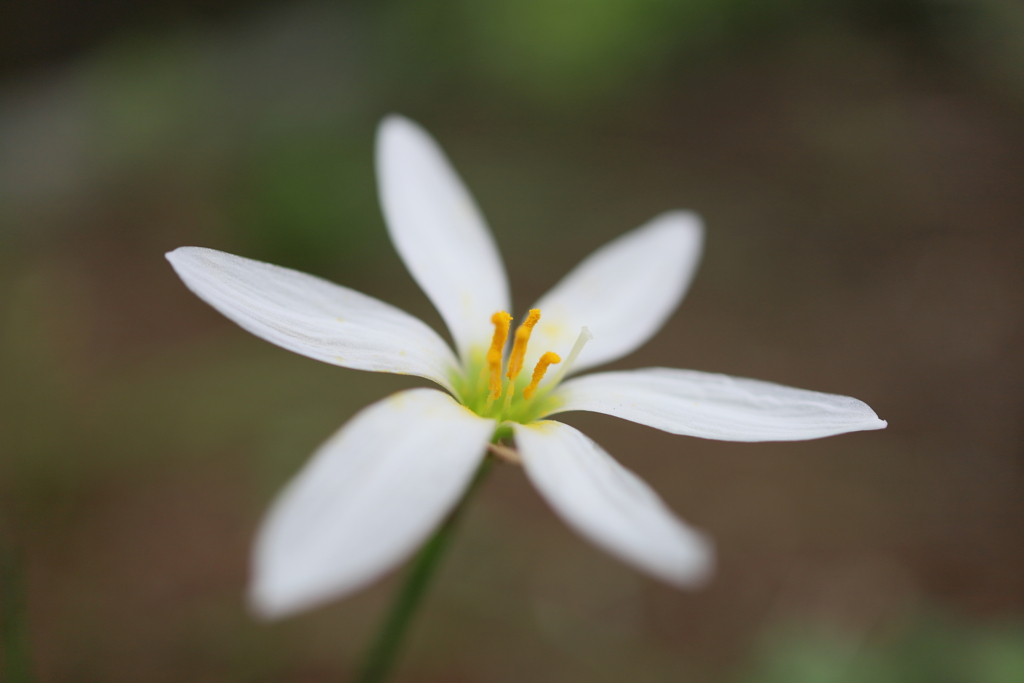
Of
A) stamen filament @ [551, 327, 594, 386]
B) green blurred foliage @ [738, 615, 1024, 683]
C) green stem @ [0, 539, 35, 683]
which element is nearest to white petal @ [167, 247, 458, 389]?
stamen filament @ [551, 327, 594, 386]

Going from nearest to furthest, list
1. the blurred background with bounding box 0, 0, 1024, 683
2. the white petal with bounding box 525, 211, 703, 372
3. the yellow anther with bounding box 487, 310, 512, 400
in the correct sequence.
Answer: the yellow anther with bounding box 487, 310, 512, 400, the white petal with bounding box 525, 211, 703, 372, the blurred background with bounding box 0, 0, 1024, 683

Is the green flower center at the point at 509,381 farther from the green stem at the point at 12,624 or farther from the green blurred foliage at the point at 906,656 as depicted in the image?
the green blurred foliage at the point at 906,656

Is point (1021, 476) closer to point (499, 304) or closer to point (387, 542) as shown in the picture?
point (499, 304)

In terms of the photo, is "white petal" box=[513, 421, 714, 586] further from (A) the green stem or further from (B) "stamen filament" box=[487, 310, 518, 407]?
(A) the green stem

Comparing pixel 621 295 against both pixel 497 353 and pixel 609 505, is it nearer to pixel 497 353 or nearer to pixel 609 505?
pixel 497 353

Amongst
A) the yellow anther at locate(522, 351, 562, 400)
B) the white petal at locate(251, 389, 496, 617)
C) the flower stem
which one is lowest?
the flower stem

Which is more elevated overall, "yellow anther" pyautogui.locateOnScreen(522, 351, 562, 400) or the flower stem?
"yellow anther" pyautogui.locateOnScreen(522, 351, 562, 400)
